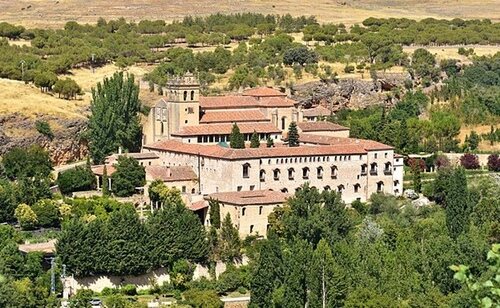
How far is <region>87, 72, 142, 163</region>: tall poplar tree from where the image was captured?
177 feet

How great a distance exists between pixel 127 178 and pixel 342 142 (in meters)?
9.52

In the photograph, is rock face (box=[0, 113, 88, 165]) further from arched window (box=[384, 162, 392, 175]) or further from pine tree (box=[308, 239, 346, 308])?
pine tree (box=[308, 239, 346, 308])

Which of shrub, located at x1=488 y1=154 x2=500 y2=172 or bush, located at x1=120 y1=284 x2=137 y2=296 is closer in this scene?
bush, located at x1=120 y1=284 x2=137 y2=296

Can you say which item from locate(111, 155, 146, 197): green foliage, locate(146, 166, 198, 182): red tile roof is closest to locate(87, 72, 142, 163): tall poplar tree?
locate(146, 166, 198, 182): red tile roof

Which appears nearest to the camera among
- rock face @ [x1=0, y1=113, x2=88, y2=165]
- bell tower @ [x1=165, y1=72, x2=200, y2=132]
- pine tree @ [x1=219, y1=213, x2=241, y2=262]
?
pine tree @ [x1=219, y1=213, x2=241, y2=262]

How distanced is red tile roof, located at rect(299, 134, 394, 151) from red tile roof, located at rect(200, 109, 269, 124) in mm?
2225

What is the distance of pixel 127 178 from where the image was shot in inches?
1891

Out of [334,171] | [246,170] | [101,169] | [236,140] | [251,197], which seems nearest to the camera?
[251,197]

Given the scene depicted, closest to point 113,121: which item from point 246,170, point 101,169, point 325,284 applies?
point 101,169

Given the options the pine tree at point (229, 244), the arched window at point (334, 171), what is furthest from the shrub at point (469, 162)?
the pine tree at point (229, 244)

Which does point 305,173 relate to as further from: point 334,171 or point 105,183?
point 105,183

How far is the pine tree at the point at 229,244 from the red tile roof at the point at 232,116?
10.4m

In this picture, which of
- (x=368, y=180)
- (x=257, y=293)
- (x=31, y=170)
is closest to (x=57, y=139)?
(x=31, y=170)

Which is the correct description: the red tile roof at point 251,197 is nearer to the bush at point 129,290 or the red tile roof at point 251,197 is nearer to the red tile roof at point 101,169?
the red tile roof at point 101,169
